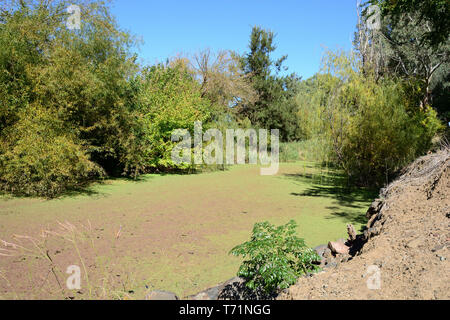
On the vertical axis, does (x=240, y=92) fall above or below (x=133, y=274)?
above

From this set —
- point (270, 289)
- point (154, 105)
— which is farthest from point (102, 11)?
point (270, 289)

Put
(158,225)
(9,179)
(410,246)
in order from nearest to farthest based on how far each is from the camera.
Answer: (410,246) < (158,225) < (9,179)

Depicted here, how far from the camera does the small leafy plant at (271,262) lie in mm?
2438

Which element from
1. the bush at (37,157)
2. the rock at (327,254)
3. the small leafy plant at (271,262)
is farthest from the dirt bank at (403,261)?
the bush at (37,157)

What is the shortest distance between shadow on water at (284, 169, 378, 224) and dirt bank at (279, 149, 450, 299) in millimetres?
2126

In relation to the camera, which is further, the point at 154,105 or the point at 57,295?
the point at 154,105

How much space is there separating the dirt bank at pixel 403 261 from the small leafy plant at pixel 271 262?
145 mm

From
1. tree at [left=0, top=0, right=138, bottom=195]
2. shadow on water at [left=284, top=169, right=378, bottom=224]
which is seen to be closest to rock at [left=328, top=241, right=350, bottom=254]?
shadow on water at [left=284, top=169, right=378, bottom=224]

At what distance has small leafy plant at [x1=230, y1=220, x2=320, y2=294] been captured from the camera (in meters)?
2.44

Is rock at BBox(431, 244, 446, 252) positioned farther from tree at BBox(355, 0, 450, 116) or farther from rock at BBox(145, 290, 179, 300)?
tree at BBox(355, 0, 450, 116)

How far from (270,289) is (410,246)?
1.32 metres

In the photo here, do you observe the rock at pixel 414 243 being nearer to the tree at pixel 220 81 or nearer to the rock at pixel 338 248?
the rock at pixel 338 248

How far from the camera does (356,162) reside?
9.59 m

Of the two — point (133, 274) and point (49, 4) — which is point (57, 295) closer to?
point (133, 274)
